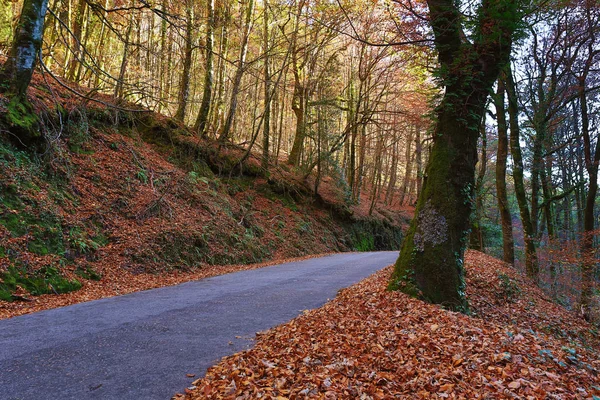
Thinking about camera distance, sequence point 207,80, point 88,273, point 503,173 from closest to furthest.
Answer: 1. point 88,273
2. point 503,173
3. point 207,80

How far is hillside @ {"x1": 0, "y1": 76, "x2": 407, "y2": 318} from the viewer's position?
22.1 ft

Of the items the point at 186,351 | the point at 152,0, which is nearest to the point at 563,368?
the point at 186,351

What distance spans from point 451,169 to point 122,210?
27.0ft

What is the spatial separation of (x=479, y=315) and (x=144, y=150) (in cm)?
1223

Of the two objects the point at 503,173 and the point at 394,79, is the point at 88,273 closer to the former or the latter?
the point at 503,173

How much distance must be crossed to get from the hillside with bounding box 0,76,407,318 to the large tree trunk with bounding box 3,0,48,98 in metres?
0.68

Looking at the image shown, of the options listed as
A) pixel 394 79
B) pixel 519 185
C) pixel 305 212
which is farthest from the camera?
pixel 394 79

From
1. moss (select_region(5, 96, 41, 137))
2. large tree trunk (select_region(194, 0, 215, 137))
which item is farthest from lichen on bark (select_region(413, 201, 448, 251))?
large tree trunk (select_region(194, 0, 215, 137))

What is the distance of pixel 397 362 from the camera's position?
3.57 meters

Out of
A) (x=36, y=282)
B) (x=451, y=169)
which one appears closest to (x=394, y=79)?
(x=451, y=169)

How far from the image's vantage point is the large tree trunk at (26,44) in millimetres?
7840

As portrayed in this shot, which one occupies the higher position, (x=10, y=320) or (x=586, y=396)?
(x=586, y=396)

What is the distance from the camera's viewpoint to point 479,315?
6633mm

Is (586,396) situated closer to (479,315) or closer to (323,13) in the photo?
(479,315)
